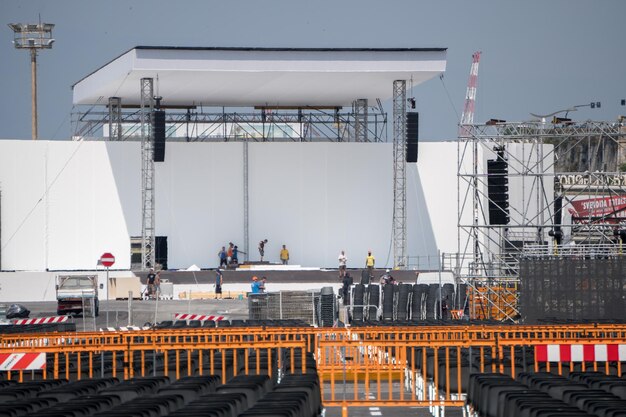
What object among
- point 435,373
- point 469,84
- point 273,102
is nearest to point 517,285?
point 435,373

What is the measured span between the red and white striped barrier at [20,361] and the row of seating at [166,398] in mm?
2322

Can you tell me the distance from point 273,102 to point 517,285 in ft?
108

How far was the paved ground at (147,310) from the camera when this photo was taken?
49.5 meters

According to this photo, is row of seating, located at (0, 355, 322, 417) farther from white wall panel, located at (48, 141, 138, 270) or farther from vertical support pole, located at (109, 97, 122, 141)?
vertical support pole, located at (109, 97, 122, 141)

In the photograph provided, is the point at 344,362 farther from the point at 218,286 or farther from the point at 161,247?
the point at 161,247

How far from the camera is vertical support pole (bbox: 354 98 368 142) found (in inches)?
2943

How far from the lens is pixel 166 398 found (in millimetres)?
13609

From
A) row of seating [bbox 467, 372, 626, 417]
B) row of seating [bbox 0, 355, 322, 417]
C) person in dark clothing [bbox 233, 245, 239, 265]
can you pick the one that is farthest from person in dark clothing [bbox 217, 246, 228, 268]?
row of seating [bbox 467, 372, 626, 417]

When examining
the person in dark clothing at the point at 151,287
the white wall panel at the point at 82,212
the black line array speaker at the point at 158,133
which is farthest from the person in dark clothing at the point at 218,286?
the white wall panel at the point at 82,212

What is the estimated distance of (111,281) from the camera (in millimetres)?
63219

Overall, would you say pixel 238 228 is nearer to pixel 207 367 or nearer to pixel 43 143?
pixel 43 143

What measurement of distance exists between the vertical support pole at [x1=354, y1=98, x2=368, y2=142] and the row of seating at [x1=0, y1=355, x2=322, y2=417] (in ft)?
188

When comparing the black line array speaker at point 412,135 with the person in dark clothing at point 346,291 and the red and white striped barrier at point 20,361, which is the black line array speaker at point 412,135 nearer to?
the person in dark clothing at point 346,291

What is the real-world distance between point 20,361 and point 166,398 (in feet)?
24.3
